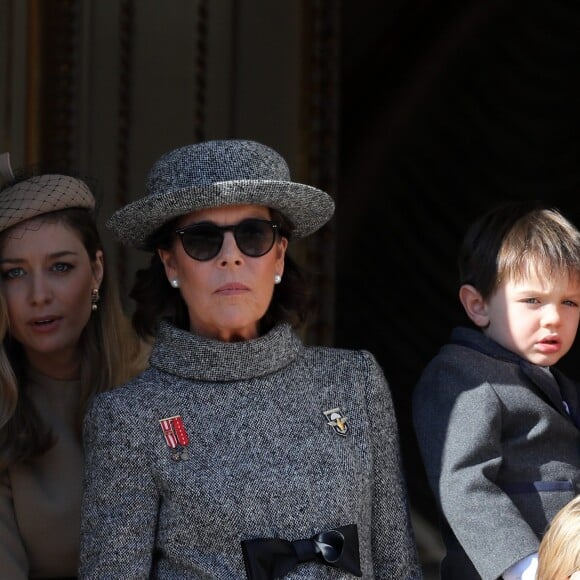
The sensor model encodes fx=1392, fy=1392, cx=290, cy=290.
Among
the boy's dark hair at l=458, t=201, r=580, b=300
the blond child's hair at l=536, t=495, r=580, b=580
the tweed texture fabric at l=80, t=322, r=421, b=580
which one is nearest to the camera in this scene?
the blond child's hair at l=536, t=495, r=580, b=580

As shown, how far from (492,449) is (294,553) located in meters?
0.44

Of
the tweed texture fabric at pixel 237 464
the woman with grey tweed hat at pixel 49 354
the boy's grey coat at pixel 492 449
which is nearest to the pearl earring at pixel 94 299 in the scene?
the woman with grey tweed hat at pixel 49 354

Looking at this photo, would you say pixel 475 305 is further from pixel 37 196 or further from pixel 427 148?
pixel 427 148

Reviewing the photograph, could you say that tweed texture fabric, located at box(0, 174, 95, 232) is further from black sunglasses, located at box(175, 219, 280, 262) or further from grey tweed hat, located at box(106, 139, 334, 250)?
black sunglasses, located at box(175, 219, 280, 262)

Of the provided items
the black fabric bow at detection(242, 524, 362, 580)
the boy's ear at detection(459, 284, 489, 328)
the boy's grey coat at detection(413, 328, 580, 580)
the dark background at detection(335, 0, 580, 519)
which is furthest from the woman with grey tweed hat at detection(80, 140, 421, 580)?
the dark background at detection(335, 0, 580, 519)

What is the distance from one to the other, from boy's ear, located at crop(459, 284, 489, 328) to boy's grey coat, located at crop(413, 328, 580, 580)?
34 millimetres

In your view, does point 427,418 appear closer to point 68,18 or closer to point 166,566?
point 166,566

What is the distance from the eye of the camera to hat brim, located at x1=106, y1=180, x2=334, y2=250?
2496mm

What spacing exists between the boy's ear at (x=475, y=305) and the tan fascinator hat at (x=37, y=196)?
0.87m

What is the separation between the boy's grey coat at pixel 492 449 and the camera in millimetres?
2512

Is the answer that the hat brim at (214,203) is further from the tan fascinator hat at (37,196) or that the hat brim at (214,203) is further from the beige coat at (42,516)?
the beige coat at (42,516)

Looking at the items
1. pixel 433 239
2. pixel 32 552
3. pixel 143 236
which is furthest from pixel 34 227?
pixel 433 239

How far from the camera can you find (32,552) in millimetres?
2748

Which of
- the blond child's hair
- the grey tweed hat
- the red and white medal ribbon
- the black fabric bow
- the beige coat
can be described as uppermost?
the grey tweed hat
